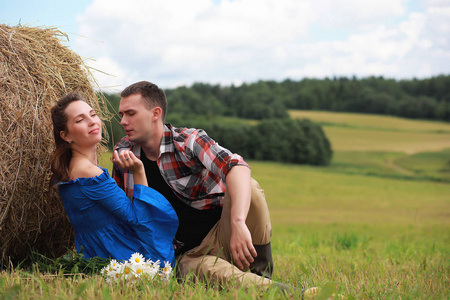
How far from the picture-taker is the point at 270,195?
25.3 meters

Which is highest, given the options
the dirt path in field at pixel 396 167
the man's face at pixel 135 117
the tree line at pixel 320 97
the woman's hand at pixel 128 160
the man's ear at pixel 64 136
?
the tree line at pixel 320 97

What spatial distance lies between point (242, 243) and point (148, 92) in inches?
62.3

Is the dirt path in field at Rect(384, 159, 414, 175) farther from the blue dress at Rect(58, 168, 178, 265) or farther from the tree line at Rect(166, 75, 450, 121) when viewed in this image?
the blue dress at Rect(58, 168, 178, 265)

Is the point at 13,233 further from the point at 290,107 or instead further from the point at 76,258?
the point at 290,107

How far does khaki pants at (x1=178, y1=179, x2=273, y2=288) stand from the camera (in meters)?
3.23

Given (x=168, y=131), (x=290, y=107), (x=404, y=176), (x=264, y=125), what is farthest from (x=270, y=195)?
(x=290, y=107)

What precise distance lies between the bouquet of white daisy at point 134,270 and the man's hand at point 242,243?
1.76 feet

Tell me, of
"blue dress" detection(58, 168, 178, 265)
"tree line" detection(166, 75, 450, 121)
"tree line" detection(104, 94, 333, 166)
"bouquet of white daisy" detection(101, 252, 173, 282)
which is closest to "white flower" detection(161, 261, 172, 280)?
"bouquet of white daisy" detection(101, 252, 173, 282)

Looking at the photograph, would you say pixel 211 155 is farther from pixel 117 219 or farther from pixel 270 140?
pixel 270 140

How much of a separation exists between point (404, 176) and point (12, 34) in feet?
131

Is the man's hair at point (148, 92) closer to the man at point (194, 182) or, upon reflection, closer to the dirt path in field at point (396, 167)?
the man at point (194, 182)

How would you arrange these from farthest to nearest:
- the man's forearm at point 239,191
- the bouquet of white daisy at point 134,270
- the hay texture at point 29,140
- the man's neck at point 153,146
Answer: the man's neck at point 153,146, the hay texture at point 29,140, the man's forearm at point 239,191, the bouquet of white daisy at point 134,270

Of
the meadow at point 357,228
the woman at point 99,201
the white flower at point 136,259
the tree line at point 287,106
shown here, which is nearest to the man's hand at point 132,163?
the woman at point 99,201

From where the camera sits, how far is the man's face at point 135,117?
12.2 ft
